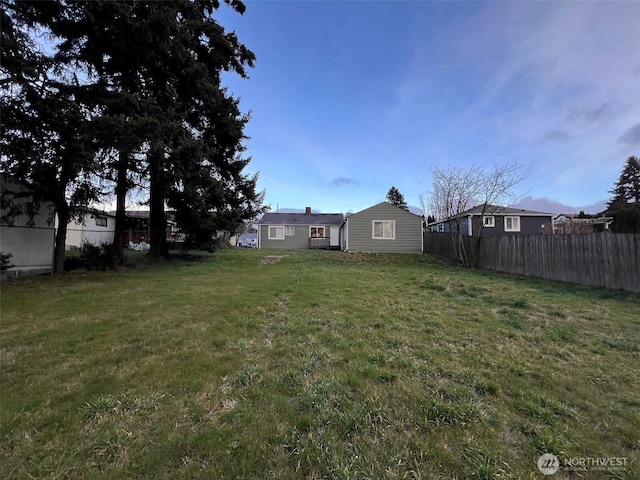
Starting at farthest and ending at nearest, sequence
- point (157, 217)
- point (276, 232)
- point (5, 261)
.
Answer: point (276, 232)
point (157, 217)
point (5, 261)

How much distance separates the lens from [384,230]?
21094mm

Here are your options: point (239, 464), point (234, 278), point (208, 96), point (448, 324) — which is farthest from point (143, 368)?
point (208, 96)

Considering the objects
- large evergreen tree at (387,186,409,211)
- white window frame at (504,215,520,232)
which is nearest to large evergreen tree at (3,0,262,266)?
white window frame at (504,215,520,232)

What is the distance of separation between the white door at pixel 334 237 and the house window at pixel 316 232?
0.87 metres

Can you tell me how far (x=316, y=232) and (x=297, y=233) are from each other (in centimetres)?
180

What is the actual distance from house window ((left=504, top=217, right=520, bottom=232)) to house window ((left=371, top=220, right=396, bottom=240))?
10235mm

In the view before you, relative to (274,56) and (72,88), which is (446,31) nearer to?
(274,56)

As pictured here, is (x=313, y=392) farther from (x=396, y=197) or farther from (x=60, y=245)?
(x=396, y=197)

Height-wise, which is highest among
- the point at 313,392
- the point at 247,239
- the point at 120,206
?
the point at 120,206

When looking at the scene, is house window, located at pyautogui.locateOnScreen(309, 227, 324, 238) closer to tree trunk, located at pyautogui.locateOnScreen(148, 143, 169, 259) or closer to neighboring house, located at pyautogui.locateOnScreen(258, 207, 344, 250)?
neighboring house, located at pyautogui.locateOnScreen(258, 207, 344, 250)

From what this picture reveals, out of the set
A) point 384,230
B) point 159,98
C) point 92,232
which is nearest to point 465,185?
point 384,230

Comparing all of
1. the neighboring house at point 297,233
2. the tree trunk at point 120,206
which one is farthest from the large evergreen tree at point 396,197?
the tree trunk at point 120,206

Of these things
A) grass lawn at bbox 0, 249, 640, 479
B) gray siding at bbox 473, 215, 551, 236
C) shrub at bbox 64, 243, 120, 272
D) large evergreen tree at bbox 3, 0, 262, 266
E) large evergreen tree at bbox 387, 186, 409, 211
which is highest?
large evergreen tree at bbox 387, 186, 409, 211

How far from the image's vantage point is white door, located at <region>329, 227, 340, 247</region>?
29.0m
